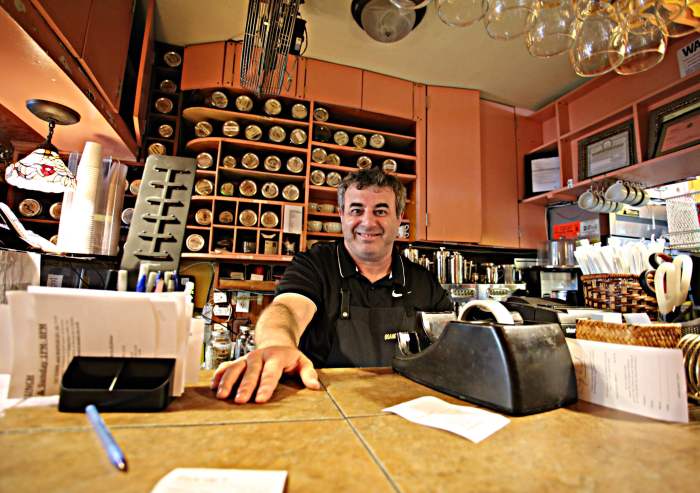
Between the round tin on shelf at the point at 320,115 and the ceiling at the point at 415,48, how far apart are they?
0.44 metres

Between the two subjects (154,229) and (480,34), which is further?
(480,34)

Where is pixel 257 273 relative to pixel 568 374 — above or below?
above

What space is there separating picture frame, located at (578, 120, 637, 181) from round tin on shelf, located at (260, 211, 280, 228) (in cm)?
266

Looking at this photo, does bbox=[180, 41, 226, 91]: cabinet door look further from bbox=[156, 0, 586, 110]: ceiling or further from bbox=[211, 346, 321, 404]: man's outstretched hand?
bbox=[211, 346, 321, 404]: man's outstretched hand

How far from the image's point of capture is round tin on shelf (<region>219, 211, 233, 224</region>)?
111 inches

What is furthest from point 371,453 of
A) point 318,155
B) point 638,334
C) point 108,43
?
point 318,155

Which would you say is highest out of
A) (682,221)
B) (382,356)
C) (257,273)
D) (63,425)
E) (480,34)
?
(480,34)

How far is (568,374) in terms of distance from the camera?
2.04 feet

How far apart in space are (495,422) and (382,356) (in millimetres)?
973

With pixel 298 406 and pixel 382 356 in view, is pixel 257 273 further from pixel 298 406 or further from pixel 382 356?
pixel 298 406

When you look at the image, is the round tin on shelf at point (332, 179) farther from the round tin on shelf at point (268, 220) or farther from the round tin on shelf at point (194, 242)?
the round tin on shelf at point (194, 242)

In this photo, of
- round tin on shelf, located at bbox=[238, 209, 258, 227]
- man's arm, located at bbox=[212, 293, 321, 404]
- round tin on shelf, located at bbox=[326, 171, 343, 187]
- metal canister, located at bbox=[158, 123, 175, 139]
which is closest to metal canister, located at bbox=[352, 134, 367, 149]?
round tin on shelf, located at bbox=[326, 171, 343, 187]

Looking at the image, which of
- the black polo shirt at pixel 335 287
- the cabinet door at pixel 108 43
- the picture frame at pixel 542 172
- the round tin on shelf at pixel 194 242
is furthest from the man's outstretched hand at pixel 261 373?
the picture frame at pixel 542 172

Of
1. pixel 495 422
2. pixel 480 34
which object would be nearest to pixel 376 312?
pixel 495 422
